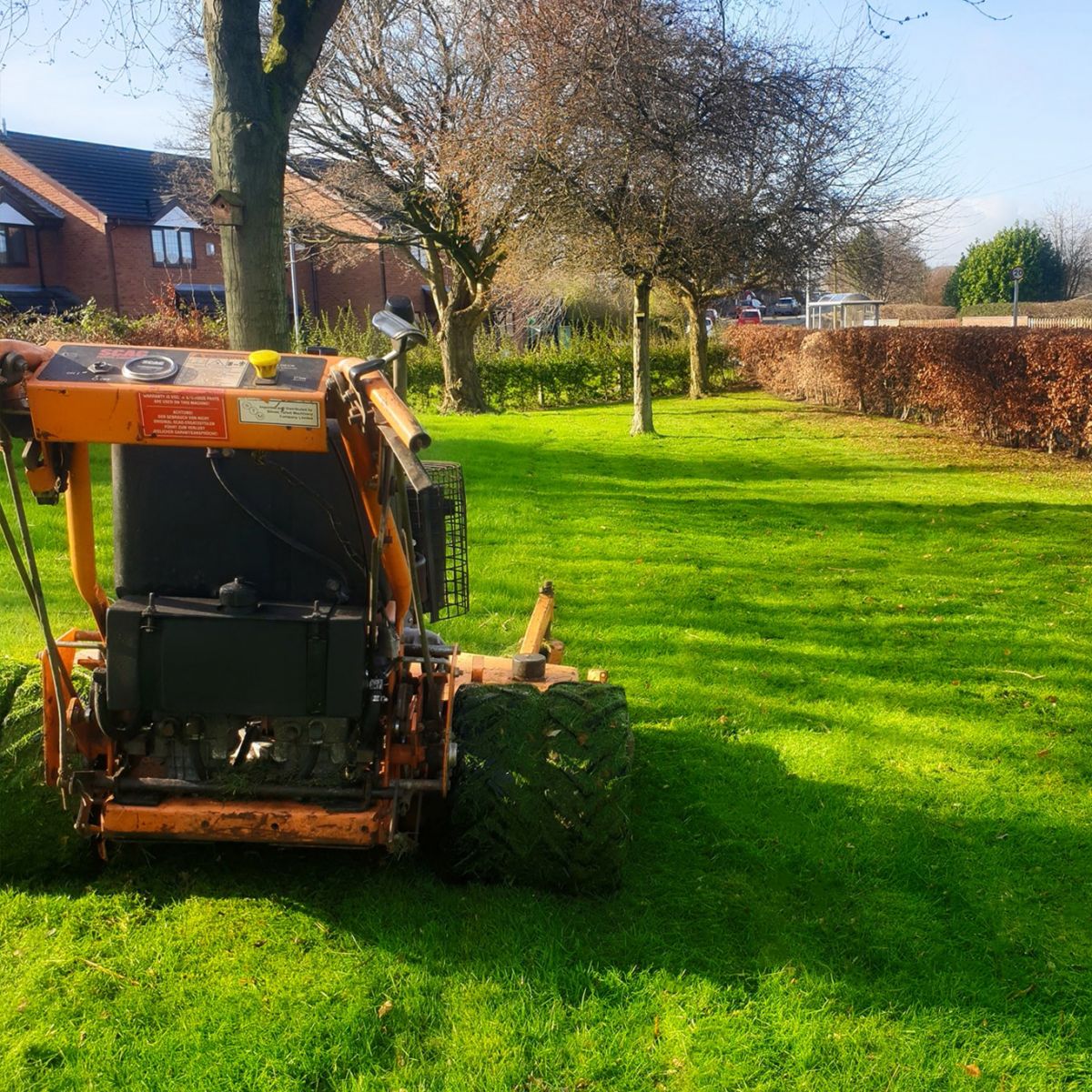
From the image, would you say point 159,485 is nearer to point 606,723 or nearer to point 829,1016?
point 606,723

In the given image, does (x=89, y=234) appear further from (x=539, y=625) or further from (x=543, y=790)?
(x=543, y=790)

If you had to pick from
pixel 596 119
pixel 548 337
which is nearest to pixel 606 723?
pixel 596 119

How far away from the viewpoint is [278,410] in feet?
9.33

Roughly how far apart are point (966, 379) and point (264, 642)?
638 inches

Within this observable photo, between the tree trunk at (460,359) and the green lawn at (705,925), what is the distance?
57.4 ft

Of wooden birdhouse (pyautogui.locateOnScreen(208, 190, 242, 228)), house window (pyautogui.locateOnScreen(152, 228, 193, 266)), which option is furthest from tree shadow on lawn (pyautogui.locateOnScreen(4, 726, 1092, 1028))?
house window (pyautogui.locateOnScreen(152, 228, 193, 266))

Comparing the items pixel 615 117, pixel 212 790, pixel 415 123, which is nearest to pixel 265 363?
pixel 212 790

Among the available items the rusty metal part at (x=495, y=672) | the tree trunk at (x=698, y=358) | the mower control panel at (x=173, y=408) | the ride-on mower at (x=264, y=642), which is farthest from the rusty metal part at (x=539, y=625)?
the tree trunk at (x=698, y=358)

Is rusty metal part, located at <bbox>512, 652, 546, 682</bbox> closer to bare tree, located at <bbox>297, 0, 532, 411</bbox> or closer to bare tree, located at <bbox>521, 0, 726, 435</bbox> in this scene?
bare tree, located at <bbox>521, 0, 726, 435</bbox>

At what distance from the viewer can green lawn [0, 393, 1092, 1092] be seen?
3.00m

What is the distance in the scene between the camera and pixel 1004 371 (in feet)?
53.4

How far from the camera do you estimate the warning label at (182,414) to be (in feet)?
9.27

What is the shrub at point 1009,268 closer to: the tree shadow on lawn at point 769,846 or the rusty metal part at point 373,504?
the tree shadow on lawn at point 769,846

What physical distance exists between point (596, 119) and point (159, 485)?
13.2m
